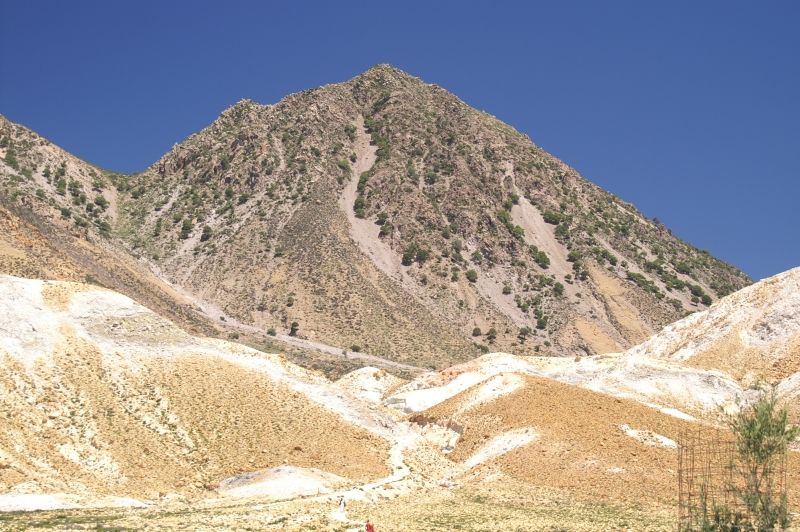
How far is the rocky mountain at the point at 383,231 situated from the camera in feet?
444

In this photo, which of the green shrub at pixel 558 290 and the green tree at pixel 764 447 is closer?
the green tree at pixel 764 447

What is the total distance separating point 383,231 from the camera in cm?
15725

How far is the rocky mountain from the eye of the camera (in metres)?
135

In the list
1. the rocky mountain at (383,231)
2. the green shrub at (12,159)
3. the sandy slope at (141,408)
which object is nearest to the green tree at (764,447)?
the sandy slope at (141,408)

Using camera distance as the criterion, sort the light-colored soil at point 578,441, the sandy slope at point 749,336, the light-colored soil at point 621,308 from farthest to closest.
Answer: the light-colored soil at point 621,308 < the sandy slope at point 749,336 < the light-colored soil at point 578,441

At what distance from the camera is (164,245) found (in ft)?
501

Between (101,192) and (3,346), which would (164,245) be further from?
(3,346)

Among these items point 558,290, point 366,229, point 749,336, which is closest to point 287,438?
point 749,336

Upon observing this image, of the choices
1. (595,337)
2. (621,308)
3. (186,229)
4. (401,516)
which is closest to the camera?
(401,516)

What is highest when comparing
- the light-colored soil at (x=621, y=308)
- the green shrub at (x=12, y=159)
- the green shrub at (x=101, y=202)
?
the green shrub at (x=12, y=159)

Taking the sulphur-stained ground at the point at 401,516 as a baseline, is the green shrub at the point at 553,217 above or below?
above

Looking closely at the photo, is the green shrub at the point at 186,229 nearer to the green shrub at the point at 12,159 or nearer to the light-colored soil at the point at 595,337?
the green shrub at the point at 12,159

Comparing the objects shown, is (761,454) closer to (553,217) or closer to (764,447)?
(764,447)

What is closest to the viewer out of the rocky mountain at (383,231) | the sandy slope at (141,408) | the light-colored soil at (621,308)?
the sandy slope at (141,408)
